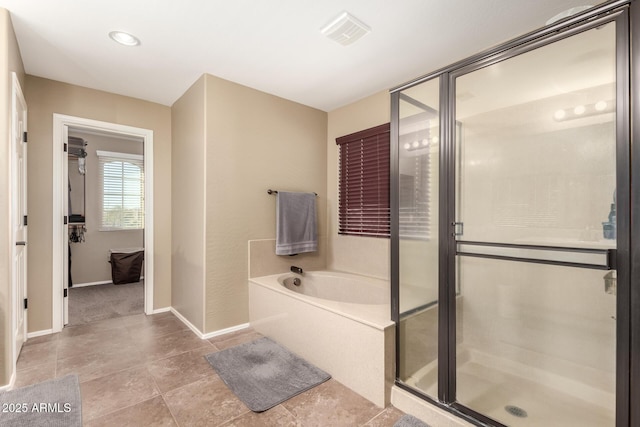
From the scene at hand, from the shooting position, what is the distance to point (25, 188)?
266 cm

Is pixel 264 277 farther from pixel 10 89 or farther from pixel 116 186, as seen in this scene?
pixel 116 186

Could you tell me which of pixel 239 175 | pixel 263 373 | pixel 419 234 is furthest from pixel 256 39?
pixel 263 373

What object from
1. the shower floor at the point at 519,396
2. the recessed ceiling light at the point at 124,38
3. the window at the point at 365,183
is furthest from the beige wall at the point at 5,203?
the window at the point at 365,183

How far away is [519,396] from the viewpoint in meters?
1.47

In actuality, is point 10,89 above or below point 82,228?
above

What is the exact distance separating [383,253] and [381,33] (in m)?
1.94

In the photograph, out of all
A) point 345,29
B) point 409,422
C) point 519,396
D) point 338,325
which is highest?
point 345,29

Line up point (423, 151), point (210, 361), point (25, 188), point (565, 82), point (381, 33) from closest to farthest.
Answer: point (565, 82), point (423, 151), point (381, 33), point (210, 361), point (25, 188)

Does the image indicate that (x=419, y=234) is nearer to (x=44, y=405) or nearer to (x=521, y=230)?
(x=521, y=230)

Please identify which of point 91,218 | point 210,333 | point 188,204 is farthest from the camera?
point 91,218

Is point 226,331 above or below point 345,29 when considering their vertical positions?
below

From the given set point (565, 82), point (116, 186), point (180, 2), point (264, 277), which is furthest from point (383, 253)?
point (116, 186)

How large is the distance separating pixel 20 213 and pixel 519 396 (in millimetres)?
3489

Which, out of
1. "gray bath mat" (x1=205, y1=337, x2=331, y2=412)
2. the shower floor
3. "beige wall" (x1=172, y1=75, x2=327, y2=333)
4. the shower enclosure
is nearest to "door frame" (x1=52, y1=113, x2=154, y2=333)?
"beige wall" (x1=172, y1=75, x2=327, y2=333)
